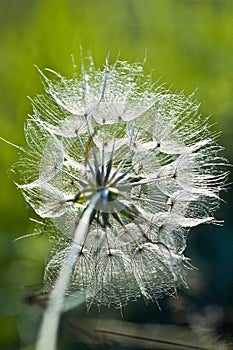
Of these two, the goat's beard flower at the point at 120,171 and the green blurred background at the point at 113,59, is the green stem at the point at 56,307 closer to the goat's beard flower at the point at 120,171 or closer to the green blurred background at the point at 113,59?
the goat's beard flower at the point at 120,171

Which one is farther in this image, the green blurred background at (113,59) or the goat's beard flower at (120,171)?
the green blurred background at (113,59)

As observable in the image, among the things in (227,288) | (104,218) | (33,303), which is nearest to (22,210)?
(227,288)

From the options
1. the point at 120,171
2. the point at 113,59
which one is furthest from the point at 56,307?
the point at 113,59

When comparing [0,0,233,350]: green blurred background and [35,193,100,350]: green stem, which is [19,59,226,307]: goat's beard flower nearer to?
[35,193,100,350]: green stem

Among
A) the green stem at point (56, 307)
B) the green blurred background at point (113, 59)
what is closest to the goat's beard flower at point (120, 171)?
the green stem at point (56, 307)

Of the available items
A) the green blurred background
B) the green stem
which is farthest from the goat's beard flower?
the green blurred background

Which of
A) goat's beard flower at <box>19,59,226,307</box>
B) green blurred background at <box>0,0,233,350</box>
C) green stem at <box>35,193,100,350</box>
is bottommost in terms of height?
green stem at <box>35,193,100,350</box>
